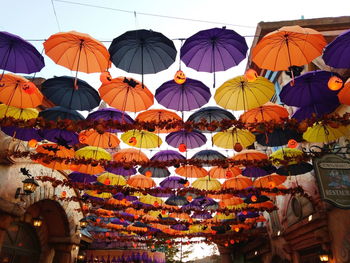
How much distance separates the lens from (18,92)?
6.88 m

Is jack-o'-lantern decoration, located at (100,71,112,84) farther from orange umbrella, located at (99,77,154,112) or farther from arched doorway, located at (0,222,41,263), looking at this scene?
arched doorway, located at (0,222,41,263)

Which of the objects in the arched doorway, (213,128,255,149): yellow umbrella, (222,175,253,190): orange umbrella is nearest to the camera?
(213,128,255,149): yellow umbrella

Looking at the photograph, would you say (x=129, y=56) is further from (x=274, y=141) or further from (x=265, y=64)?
(x=274, y=141)

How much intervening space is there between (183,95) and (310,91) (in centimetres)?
341

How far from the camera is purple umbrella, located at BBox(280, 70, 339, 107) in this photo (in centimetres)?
639

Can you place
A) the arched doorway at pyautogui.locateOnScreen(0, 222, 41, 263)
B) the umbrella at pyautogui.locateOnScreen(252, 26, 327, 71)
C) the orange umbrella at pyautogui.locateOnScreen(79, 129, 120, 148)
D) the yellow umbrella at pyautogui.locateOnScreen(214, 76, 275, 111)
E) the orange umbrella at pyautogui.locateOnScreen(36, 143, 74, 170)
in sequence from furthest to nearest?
1. the arched doorway at pyautogui.locateOnScreen(0, 222, 41, 263)
2. the orange umbrella at pyautogui.locateOnScreen(79, 129, 120, 148)
3. the orange umbrella at pyautogui.locateOnScreen(36, 143, 74, 170)
4. the yellow umbrella at pyautogui.locateOnScreen(214, 76, 275, 111)
5. the umbrella at pyautogui.locateOnScreen(252, 26, 327, 71)

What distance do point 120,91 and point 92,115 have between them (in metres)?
1.42

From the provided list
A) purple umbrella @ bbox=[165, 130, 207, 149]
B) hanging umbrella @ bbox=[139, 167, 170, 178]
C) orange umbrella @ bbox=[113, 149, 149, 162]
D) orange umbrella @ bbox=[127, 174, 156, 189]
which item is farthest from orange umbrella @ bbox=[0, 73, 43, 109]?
orange umbrella @ bbox=[127, 174, 156, 189]

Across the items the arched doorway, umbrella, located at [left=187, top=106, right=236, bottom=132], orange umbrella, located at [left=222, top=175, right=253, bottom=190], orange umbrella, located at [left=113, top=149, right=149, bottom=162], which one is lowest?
the arched doorway

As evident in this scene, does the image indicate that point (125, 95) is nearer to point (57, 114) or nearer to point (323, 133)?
point (57, 114)

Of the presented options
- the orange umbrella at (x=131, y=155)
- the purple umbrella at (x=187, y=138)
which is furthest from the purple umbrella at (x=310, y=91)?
the orange umbrella at (x=131, y=155)

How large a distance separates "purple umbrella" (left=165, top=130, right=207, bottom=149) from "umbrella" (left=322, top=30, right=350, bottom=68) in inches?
183

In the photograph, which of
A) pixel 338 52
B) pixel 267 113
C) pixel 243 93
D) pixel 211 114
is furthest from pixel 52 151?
pixel 338 52

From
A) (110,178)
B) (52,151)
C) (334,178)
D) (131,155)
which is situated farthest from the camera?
(110,178)
